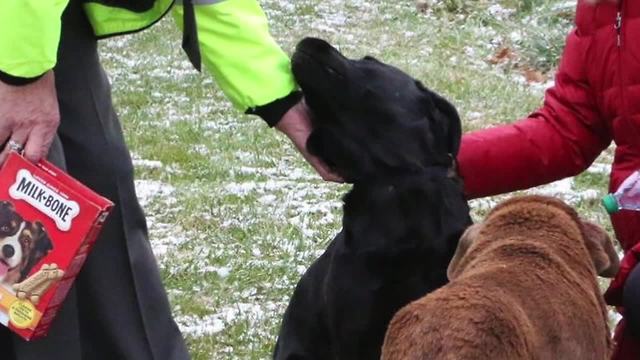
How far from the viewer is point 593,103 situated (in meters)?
2.83

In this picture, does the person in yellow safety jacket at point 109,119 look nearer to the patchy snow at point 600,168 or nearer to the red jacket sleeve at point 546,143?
the red jacket sleeve at point 546,143

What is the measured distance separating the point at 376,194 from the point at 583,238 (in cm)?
51

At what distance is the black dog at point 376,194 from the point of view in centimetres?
256

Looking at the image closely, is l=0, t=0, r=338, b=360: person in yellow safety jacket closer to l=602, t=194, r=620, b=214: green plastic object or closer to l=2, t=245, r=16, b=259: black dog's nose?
l=2, t=245, r=16, b=259: black dog's nose

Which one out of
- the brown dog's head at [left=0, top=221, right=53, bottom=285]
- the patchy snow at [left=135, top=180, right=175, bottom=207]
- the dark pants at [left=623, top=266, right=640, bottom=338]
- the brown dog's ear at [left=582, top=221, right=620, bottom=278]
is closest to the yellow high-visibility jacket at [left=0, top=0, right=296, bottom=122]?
the brown dog's head at [left=0, top=221, right=53, bottom=285]

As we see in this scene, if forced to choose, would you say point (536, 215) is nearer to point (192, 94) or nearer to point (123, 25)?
point (123, 25)

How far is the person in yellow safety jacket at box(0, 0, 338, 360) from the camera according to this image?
2.46 meters

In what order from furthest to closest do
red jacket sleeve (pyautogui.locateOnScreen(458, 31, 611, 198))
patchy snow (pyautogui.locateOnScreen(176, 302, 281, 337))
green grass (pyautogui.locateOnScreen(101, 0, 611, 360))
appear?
green grass (pyautogui.locateOnScreen(101, 0, 611, 360)) < patchy snow (pyautogui.locateOnScreen(176, 302, 281, 337)) < red jacket sleeve (pyautogui.locateOnScreen(458, 31, 611, 198))

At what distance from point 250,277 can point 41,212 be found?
6.05 ft

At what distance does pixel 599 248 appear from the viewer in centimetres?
231

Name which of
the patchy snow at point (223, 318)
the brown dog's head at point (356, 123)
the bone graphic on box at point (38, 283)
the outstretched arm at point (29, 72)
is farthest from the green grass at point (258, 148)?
the outstretched arm at point (29, 72)

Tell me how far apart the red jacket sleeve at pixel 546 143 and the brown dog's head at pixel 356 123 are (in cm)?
22

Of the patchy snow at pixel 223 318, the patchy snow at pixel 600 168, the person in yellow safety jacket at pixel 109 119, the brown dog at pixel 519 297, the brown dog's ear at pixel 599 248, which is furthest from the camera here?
the patchy snow at pixel 600 168

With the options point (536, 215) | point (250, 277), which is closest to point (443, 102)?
point (536, 215)
